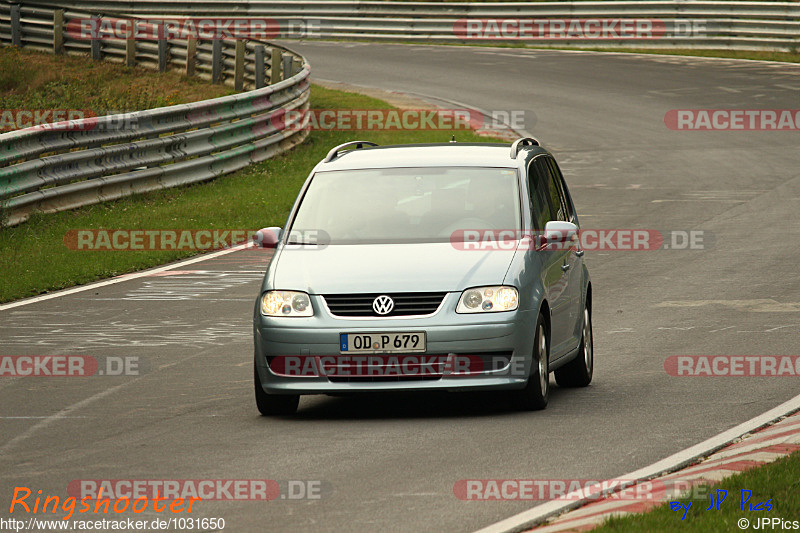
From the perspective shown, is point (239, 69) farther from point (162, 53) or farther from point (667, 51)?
point (667, 51)

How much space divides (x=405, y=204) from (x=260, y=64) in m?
21.2

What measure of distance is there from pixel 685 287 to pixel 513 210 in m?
5.10

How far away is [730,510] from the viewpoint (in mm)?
6434

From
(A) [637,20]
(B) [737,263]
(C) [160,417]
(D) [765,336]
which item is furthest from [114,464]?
(A) [637,20]

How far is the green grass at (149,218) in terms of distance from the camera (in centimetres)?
1549

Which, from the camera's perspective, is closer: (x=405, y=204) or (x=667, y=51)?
(x=405, y=204)

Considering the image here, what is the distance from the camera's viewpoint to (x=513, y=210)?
9.95m

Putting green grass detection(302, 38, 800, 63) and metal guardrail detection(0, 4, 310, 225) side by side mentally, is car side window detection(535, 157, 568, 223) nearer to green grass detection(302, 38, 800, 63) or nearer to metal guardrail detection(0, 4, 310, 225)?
metal guardrail detection(0, 4, 310, 225)

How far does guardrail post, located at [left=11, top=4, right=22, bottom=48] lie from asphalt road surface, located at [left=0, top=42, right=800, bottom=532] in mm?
20746

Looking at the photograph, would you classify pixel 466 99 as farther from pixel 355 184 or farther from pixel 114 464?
pixel 114 464

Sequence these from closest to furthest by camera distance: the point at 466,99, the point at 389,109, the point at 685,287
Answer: the point at 685,287 < the point at 389,109 < the point at 466,99

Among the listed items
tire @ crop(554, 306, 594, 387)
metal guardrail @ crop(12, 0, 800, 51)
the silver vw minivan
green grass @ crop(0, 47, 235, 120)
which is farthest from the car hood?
metal guardrail @ crop(12, 0, 800, 51)

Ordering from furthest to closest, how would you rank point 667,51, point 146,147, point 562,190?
point 667,51 → point 146,147 → point 562,190

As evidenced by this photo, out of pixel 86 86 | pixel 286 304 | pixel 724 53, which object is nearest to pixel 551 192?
pixel 286 304
